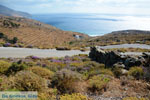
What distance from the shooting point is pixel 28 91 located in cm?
419

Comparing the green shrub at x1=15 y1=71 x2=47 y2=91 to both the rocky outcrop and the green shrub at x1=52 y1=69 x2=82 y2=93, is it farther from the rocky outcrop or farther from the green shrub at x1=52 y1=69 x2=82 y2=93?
the rocky outcrop

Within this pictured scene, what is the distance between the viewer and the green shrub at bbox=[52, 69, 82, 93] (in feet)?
16.1

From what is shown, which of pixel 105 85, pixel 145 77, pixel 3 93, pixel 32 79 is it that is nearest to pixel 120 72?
pixel 145 77

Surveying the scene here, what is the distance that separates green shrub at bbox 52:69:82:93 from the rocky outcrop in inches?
165

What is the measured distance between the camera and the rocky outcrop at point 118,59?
8500mm

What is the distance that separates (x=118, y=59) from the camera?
10.4 metres

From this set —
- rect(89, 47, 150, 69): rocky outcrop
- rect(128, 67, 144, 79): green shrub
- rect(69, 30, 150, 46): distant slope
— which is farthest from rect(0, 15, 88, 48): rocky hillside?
rect(128, 67, 144, 79): green shrub

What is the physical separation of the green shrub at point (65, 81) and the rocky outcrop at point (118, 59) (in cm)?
418

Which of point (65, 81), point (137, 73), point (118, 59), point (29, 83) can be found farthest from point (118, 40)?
point (29, 83)

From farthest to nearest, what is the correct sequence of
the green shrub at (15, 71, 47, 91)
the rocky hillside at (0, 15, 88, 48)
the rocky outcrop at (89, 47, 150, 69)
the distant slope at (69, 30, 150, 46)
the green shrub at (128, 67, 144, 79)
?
the rocky hillside at (0, 15, 88, 48) < the distant slope at (69, 30, 150, 46) < the rocky outcrop at (89, 47, 150, 69) < the green shrub at (128, 67, 144, 79) < the green shrub at (15, 71, 47, 91)

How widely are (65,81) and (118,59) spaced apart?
6.70m

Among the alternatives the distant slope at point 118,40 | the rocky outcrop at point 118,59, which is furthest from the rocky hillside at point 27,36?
the rocky outcrop at point 118,59

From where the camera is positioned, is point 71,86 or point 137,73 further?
point 137,73

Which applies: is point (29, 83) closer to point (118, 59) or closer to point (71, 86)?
point (71, 86)
